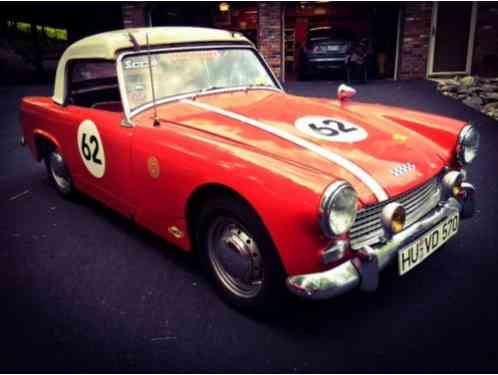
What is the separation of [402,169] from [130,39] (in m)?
2.03

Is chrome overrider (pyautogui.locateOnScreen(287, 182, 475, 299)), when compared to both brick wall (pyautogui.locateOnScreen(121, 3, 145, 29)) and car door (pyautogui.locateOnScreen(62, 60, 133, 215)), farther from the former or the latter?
brick wall (pyautogui.locateOnScreen(121, 3, 145, 29))

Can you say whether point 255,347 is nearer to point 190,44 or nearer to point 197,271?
point 197,271

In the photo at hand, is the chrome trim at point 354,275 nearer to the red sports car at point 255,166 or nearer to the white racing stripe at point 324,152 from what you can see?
the red sports car at point 255,166

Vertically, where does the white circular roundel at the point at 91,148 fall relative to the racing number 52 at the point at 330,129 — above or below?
below

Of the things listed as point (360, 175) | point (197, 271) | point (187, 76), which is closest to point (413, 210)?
point (360, 175)

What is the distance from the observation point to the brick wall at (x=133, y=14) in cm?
1210


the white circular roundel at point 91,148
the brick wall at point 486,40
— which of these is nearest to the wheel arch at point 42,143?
the white circular roundel at point 91,148

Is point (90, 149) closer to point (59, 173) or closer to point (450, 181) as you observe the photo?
point (59, 173)

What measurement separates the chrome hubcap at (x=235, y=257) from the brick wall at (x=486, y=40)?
11398 millimetres

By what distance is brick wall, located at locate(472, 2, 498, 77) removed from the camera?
1111cm

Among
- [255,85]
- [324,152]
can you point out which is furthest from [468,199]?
[255,85]

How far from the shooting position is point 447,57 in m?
11.8

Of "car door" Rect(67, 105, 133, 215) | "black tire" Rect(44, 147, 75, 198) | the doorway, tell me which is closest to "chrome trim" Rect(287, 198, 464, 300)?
"car door" Rect(67, 105, 133, 215)

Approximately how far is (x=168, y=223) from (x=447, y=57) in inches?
461
